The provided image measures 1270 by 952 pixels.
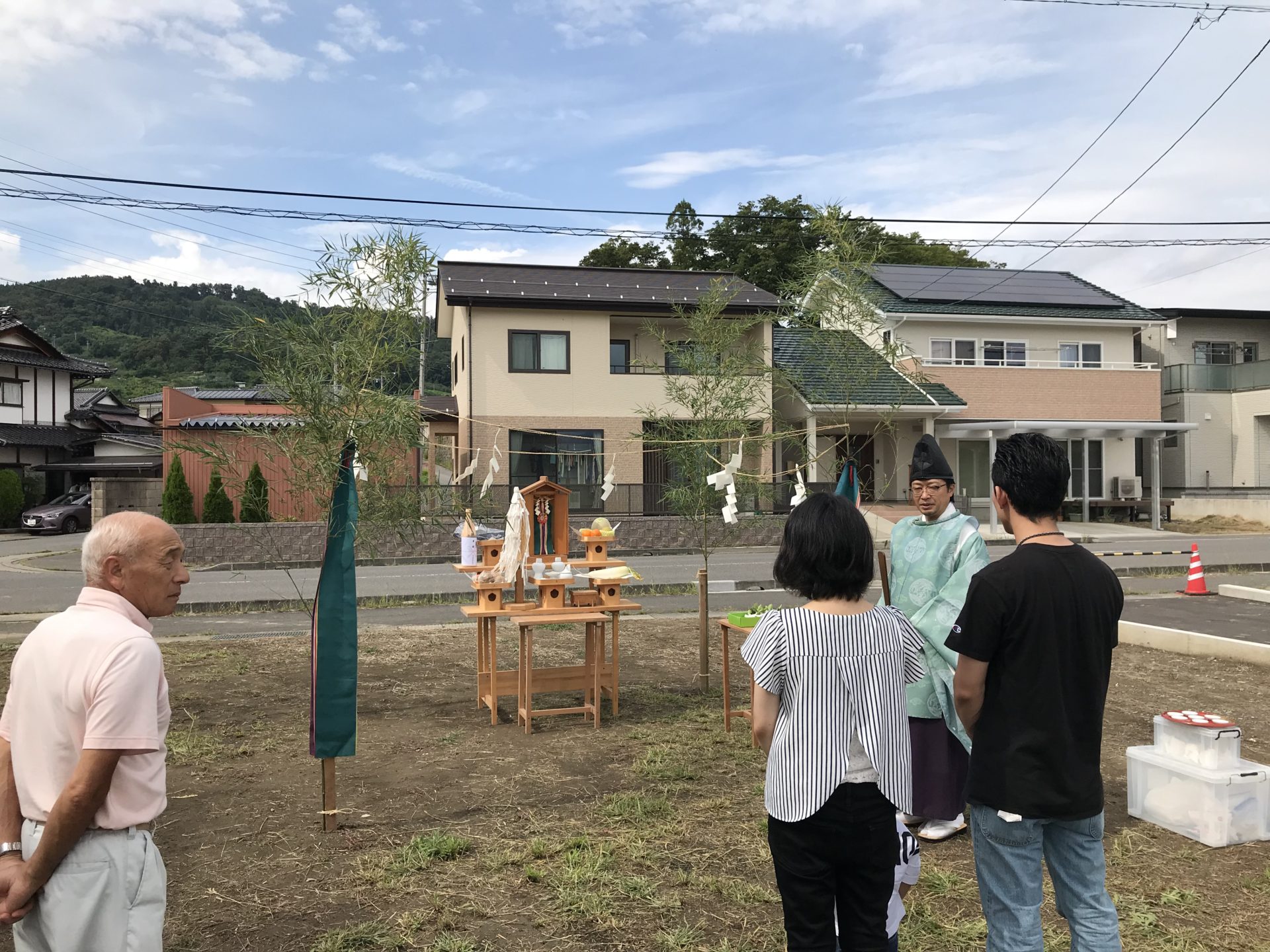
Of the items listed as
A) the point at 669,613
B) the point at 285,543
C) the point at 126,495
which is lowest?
the point at 669,613

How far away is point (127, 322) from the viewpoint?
59281 millimetres

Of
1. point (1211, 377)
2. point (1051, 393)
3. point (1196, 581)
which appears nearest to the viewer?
point (1196, 581)

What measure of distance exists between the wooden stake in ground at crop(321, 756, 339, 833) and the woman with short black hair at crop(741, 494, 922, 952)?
294 cm

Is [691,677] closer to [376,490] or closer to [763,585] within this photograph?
[376,490]

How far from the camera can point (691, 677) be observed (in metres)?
8.27

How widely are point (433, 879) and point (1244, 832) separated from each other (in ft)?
13.1

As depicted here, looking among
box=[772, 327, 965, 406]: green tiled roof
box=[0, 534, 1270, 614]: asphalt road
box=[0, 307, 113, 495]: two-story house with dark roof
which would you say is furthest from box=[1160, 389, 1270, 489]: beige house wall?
box=[0, 307, 113, 495]: two-story house with dark roof

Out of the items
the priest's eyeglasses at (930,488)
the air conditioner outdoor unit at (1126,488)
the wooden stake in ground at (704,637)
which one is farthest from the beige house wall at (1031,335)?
the priest's eyeglasses at (930,488)

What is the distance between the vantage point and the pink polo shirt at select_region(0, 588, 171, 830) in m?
2.03

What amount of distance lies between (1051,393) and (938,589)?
80.7ft

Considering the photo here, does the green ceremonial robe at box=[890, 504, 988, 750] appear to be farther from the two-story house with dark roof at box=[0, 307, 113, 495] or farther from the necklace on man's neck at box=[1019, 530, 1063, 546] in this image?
the two-story house with dark roof at box=[0, 307, 113, 495]

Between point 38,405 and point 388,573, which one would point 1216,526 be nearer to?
point 388,573

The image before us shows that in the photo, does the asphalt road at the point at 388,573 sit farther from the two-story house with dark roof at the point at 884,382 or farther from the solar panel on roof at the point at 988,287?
the solar panel on roof at the point at 988,287

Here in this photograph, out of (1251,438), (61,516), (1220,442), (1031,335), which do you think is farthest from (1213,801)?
(61,516)
